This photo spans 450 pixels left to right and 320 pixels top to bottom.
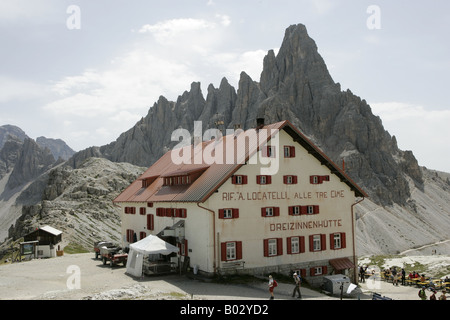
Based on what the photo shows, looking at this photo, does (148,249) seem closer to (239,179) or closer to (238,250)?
(238,250)

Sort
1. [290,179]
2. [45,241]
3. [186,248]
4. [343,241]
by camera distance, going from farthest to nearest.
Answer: [45,241] < [343,241] < [290,179] < [186,248]

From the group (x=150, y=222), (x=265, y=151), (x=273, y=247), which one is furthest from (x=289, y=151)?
(x=150, y=222)

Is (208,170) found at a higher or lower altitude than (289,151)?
lower

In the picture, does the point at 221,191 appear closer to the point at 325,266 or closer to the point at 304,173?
the point at 304,173

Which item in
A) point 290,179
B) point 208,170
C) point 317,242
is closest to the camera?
point 290,179

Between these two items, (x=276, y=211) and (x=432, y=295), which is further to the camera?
(x=276, y=211)

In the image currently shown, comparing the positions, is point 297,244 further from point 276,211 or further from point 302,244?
point 276,211

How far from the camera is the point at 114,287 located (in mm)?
27000

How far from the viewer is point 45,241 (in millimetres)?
49312

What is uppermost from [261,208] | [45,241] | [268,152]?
[268,152]

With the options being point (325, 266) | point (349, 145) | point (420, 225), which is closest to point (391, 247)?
point (420, 225)

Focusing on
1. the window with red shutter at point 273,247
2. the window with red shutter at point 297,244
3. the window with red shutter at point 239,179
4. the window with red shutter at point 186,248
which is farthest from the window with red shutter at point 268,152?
the window with red shutter at point 186,248

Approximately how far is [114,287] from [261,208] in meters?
13.6
